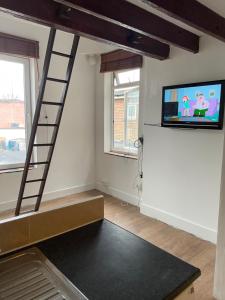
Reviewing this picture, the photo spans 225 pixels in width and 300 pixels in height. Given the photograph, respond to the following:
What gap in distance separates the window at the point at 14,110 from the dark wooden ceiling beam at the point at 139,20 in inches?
82.9

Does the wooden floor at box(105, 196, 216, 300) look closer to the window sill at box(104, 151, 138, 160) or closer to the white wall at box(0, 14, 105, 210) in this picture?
the window sill at box(104, 151, 138, 160)

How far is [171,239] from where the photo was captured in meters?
2.66

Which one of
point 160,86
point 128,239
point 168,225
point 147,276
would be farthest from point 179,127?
point 147,276

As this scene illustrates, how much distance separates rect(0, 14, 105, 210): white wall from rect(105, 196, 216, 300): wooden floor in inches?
37.3

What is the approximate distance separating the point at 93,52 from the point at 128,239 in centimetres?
346

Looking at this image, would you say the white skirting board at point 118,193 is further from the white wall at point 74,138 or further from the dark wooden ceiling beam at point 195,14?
the dark wooden ceiling beam at point 195,14

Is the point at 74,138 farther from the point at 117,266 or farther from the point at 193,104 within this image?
the point at 117,266

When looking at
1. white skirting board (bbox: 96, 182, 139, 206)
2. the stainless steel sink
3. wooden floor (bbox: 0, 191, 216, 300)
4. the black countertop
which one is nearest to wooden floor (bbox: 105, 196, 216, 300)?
wooden floor (bbox: 0, 191, 216, 300)

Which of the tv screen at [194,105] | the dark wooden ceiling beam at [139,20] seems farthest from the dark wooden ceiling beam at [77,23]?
the tv screen at [194,105]

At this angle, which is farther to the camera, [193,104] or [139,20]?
[193,104]

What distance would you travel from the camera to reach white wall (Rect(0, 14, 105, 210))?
3463 mm

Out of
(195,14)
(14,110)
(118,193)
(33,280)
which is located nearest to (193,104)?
(195,14)

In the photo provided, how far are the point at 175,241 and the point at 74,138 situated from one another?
2.37m

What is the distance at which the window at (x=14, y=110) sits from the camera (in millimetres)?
3314
